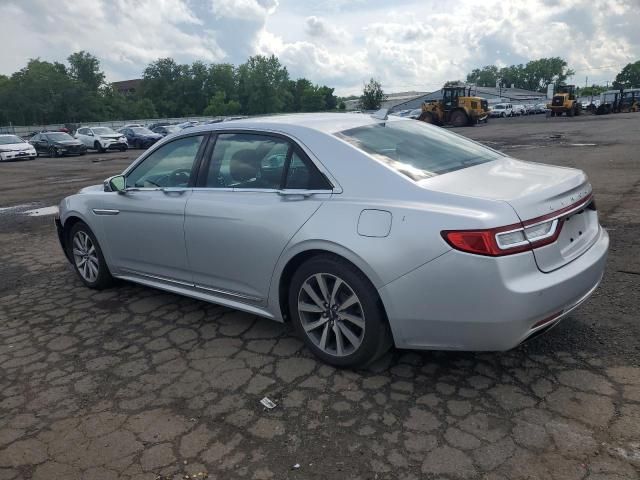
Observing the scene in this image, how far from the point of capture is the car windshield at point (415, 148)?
3.12 meters

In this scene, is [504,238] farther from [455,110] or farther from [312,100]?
[312,100]

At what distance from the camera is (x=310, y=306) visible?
127 inches

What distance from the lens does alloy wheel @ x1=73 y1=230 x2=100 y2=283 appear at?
16.0 ft

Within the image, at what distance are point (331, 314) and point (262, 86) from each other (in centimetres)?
11030

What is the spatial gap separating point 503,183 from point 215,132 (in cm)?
214

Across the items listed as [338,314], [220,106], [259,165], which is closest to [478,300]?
[338,314]

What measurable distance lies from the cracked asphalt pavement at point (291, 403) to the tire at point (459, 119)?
112 ft

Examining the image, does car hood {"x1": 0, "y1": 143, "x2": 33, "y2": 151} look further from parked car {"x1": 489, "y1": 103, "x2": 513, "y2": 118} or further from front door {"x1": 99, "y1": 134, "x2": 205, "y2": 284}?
parked car {"x1": 489, "y1": 103, "x2": 513, "y2": 118}

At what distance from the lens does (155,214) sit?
4043 mm

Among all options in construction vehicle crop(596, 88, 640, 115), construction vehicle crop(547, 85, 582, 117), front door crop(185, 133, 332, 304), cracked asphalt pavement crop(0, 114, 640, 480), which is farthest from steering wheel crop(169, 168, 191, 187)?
construction vehicle crop(596, 88, 640, 115)

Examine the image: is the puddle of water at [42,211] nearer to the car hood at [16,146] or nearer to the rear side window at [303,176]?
the rear side window at [303,176]

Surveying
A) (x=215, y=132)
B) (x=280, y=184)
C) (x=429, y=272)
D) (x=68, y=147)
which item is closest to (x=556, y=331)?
(x=429, y=272)

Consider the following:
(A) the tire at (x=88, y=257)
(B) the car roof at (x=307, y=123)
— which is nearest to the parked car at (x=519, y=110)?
(B) the car roof at (x=307, y=123)

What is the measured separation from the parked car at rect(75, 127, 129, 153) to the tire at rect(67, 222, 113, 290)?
84.9ft
